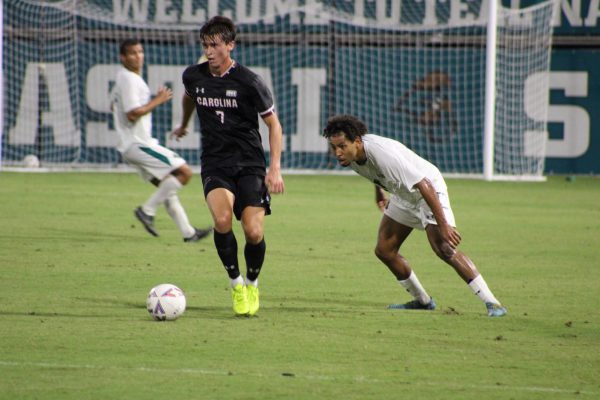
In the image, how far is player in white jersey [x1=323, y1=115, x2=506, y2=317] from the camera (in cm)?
844

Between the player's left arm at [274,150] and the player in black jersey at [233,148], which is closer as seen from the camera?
the player's left arm at [274,150]

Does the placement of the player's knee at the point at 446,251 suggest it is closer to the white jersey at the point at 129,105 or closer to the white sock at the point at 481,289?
the white sock at the point at 481,289

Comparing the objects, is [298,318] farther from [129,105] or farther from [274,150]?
[129,105]

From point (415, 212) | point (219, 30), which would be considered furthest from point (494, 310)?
point (219, 30)

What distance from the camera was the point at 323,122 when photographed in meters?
26.4

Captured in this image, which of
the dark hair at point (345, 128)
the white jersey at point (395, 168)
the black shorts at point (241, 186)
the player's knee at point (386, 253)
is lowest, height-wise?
the player's knee at point (386, 253)

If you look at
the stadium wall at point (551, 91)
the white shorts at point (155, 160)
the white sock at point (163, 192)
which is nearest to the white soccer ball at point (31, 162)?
the stadium wall at point (551, 91)

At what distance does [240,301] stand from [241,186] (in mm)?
892

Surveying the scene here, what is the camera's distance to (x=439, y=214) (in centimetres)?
837

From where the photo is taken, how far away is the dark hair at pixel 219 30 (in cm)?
859

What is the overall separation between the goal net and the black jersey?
1705cm

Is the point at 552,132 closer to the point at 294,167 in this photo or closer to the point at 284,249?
the point at 294,167

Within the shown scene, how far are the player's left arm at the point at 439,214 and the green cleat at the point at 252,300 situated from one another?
1468 millimetres

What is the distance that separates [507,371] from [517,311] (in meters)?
2.37
